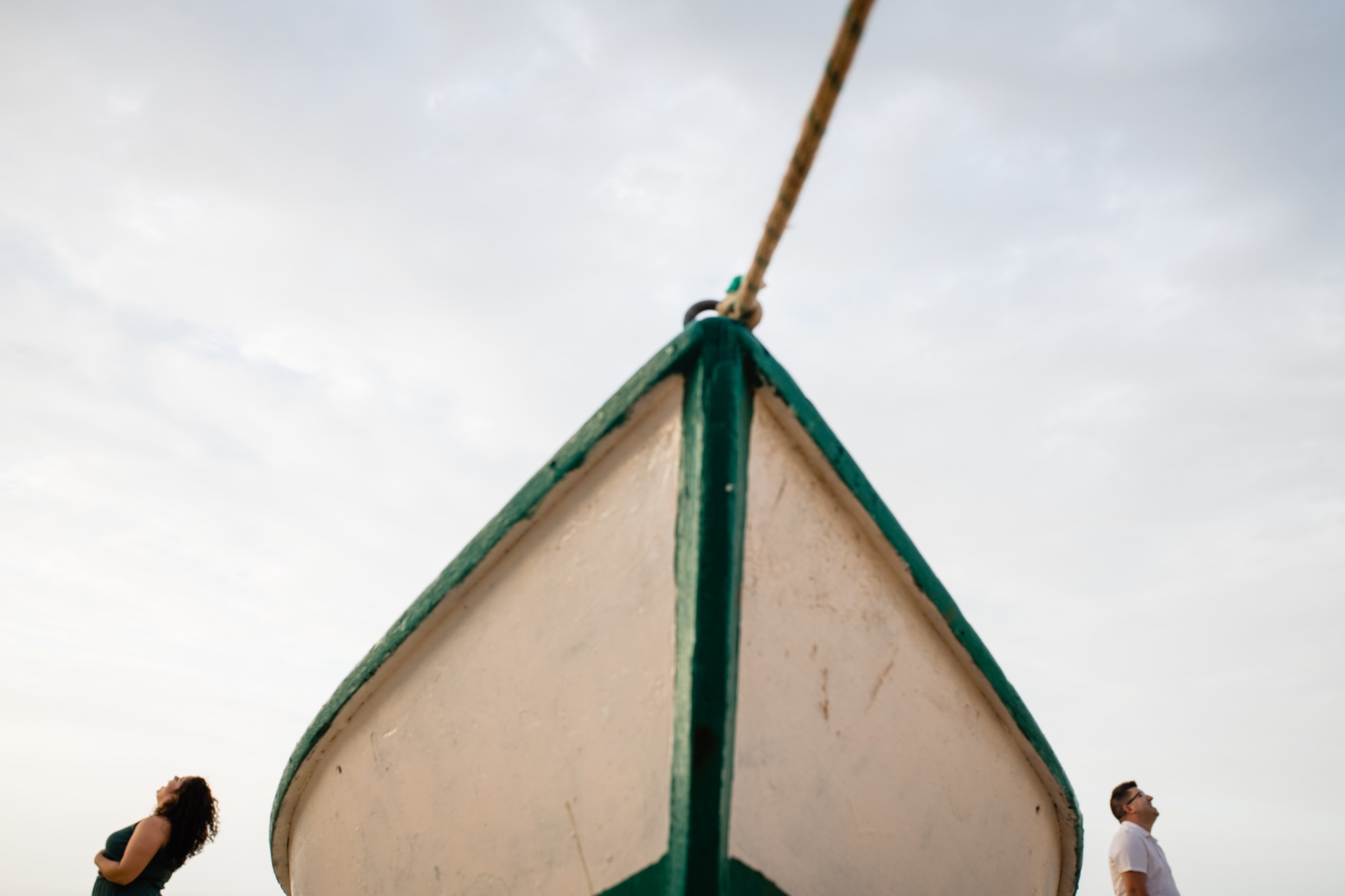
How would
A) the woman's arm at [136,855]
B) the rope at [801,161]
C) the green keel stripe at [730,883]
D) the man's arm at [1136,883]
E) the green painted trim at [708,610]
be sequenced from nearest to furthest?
the rope at [801,161] < the green painted trim at [708,610] < the green keel stripe at [730,883] < the woman's arm at [136,855] < the man's arm at [1136,883]

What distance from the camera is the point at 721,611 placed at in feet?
6.57

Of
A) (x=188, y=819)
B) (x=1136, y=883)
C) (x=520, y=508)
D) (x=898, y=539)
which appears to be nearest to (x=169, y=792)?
(x=188, y=819)

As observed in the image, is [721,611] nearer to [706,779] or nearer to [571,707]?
[706,779]

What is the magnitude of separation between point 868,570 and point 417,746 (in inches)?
59.0

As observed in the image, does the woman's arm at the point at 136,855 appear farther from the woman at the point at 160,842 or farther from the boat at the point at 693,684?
the boat at the point at 693,684

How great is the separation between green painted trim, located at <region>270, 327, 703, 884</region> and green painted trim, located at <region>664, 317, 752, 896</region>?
9cm

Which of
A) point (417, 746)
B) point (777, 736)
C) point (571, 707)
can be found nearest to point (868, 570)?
point (777, 736)

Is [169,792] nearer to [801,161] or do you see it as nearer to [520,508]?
[520,508]

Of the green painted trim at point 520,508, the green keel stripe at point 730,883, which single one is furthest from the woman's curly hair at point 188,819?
the green keel stripe at point 730,883

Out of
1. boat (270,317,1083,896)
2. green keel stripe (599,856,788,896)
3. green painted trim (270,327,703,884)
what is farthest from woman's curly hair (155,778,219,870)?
green keel stripe (599,856,788,896)

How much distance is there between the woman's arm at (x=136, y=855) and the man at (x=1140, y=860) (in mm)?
4569

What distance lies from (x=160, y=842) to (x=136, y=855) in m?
0.11

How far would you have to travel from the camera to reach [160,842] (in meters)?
3.87

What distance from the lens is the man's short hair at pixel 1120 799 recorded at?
439 cm
